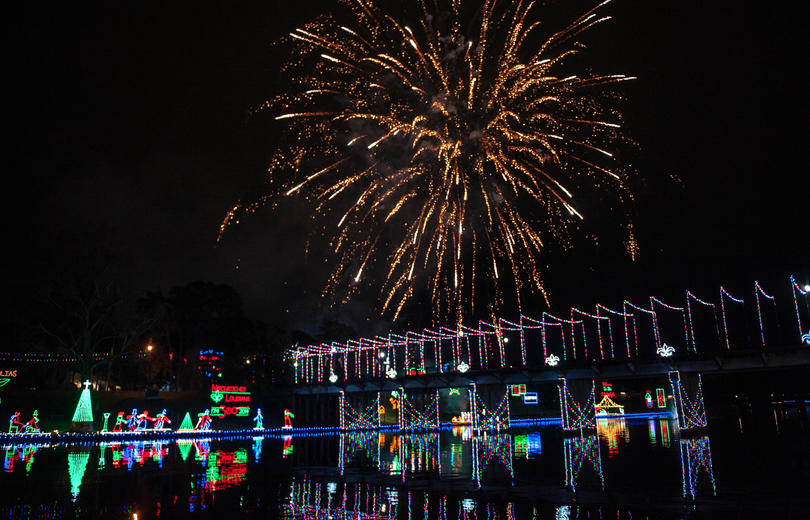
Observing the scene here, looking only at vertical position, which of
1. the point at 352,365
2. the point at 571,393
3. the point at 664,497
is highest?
the point at 352,365

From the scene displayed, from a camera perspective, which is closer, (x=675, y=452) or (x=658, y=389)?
(x=675, y=452)

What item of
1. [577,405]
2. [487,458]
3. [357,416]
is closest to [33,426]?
[357,416]

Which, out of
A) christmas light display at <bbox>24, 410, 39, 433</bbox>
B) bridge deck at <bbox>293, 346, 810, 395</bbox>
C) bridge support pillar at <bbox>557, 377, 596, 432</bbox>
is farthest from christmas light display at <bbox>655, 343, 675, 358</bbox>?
christmas light display at <bbox>24, 410, 39, 433</bbox>

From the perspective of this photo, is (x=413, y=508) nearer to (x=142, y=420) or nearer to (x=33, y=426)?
(x=33, y=426)

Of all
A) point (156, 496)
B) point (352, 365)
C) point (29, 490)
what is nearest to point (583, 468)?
point (156, 496)

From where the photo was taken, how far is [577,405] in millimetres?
46344

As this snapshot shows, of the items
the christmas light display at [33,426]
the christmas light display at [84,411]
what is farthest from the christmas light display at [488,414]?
the christmas light display at [33,426]

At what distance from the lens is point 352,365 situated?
78.3 meters

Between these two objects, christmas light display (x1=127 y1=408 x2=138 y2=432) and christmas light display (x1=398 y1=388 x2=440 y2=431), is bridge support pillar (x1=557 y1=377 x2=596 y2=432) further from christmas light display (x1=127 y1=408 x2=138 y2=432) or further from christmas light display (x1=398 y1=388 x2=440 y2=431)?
christmas light display (x1=127 y1=408 x2=138 y2=432)

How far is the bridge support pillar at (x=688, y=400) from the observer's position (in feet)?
129

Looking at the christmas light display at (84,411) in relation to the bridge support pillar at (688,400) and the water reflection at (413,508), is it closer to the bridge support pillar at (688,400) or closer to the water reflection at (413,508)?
the water reflection at (413,508)

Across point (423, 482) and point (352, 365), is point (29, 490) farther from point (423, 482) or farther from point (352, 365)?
point (352, 365)

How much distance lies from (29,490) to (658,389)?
9185cm

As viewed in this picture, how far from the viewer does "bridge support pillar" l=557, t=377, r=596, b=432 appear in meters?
44.7
